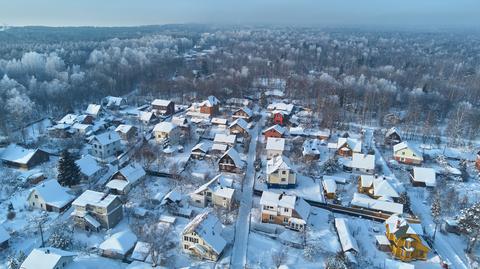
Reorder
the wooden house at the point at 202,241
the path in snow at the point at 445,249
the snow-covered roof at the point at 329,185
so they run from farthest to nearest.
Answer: the snow-covered roof at the point at 329,185 < the path in snow at the point at 445,249 < the wooden house at the point at 202,241

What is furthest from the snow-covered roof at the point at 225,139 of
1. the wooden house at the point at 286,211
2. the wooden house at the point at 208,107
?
the wooden house at the point at 286,211

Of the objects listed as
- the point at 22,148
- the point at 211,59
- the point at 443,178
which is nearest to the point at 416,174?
the point at 443,178

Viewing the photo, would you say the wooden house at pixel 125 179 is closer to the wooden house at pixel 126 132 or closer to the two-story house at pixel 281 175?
the wooden house at pixel 126 132

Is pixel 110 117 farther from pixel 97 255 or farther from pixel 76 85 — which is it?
pixel 97 255

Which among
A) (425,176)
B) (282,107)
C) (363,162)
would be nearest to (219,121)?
(282,107)

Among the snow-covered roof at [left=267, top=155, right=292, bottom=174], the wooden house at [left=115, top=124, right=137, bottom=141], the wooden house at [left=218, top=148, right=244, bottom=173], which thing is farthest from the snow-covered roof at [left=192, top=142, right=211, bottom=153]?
the wooden house at [left=115, top=124, right=137, bottom=141]

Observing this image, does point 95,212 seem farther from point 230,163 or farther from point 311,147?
point 311,147
